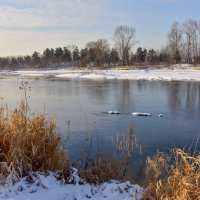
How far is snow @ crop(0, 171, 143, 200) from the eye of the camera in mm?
3512

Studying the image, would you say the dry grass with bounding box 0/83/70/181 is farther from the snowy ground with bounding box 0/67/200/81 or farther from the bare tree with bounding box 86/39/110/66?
the bare tree with bounding box 86/39/110/66

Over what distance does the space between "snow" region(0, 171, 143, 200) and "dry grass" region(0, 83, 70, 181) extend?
0.14 metres

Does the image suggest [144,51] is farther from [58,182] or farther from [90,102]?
[58,182]

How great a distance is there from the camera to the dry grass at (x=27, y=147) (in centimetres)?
383

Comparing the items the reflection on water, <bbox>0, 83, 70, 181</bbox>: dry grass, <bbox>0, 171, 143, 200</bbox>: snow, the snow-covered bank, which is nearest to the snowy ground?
the snow-covered bank

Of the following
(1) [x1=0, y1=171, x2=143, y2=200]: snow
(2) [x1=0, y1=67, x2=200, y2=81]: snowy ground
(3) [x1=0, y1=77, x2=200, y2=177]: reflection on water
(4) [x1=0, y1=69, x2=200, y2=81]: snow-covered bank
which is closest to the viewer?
(1) [x1=0, y1=171, x2=143, y2=200]: snow

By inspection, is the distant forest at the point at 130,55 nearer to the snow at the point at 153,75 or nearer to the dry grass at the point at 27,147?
the snow at the point at 153,75

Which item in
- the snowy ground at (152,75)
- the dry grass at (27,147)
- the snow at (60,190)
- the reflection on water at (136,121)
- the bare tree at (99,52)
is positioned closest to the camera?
the snow at (60,190)

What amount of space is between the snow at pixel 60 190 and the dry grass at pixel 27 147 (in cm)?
14

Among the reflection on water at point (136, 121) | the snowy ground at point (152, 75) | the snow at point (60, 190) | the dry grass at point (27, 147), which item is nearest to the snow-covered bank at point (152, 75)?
the snowy ground at point (152, 75)

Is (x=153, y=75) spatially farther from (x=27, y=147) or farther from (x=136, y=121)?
(x=27, y=147)

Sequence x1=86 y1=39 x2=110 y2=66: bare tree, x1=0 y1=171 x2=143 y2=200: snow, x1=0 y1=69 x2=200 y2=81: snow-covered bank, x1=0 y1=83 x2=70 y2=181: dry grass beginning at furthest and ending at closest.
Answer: x1=86 y1=39 x2=110 y2=66: bare tree < x1=0 y1=69 x2=200 y2=81: snow-covered bank < x1=0 y1=83 x2=70 y2=181: dry grass < x1=0 y1=171 x2=143 y2=200: snow

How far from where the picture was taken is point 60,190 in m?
3.67

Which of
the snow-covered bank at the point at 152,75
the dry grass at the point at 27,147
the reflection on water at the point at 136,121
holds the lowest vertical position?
the reflection on water at the point at 136,121
